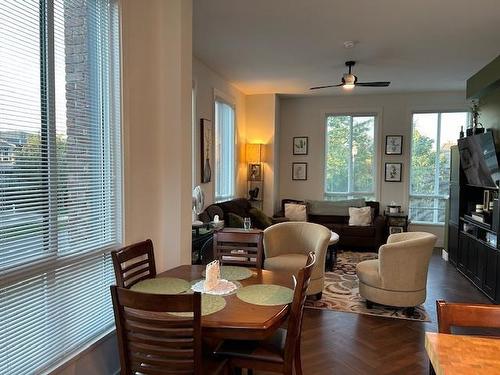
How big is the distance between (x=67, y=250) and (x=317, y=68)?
447cm

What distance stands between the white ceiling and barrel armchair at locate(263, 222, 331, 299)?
2.19m

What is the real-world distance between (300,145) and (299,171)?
0.55 meters

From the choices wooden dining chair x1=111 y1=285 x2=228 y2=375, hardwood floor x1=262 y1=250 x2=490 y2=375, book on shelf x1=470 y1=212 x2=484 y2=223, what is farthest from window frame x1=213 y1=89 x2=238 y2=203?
wooden dining chair x1=111 y1=285 x2=228 y2=375

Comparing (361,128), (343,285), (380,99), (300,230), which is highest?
(380,99)

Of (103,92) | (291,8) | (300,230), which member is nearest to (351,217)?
(300,230)

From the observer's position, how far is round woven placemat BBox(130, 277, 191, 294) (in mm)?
2062

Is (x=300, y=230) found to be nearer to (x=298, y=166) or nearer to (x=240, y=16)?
(x=240, y=16)

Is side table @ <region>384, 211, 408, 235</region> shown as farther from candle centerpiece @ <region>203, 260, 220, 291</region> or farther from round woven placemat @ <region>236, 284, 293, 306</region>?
candle centerpiece @ <region>203, 260, 220, 291</region>

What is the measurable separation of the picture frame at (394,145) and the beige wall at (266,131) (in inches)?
88.1

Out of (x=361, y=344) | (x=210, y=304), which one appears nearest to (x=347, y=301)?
(x=361, y=344)

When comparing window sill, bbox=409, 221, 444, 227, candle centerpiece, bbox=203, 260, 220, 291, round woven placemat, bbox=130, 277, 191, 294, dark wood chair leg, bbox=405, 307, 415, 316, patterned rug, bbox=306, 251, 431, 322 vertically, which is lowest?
patterned rug, bbox=306, 251, 431, 322

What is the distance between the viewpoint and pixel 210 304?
185cm

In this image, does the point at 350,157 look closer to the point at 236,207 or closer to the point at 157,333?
the point at 236,207

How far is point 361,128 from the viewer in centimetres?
748
